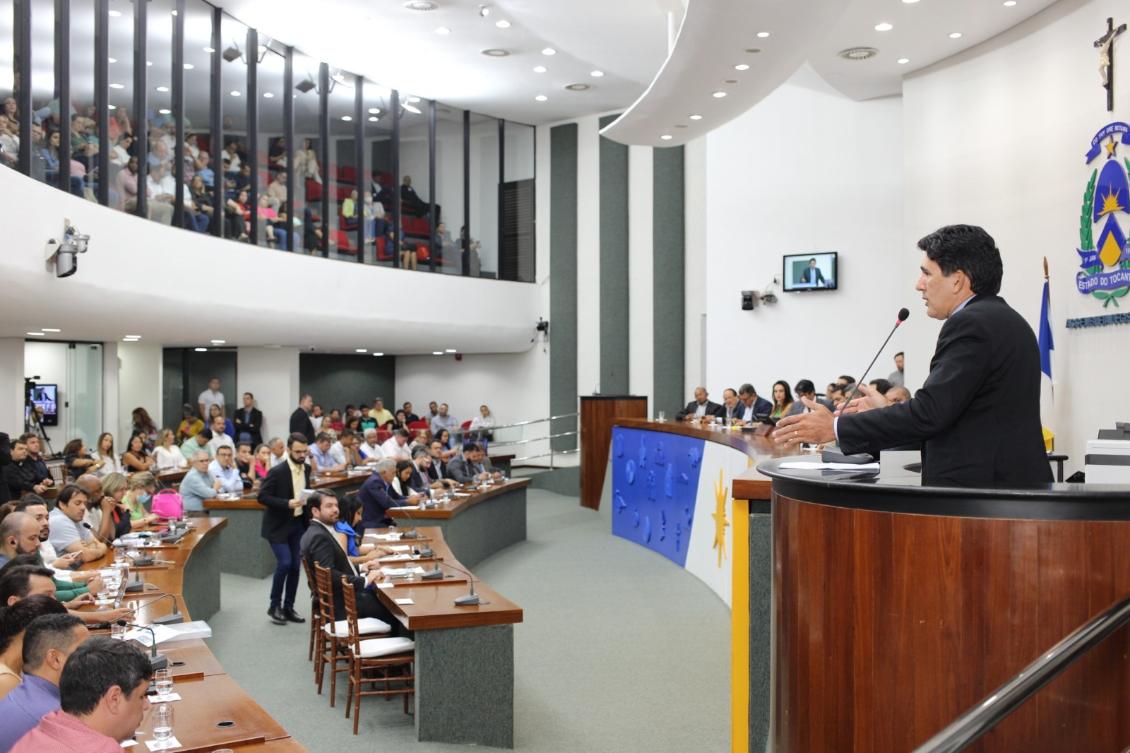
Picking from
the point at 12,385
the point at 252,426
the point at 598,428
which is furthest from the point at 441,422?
the point at 12,385

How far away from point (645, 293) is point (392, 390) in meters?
6.57

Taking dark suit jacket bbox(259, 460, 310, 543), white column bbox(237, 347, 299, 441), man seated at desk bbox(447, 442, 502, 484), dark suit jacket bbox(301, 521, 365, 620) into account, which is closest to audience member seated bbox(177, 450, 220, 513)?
dark suit jacket bbox(259, 460, 310, 543)

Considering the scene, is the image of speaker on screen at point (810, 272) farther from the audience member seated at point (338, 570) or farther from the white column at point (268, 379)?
the white column at point (268, 379)

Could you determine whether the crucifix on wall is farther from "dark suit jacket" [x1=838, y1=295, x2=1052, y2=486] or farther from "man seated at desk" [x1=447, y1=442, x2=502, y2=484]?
"man seated at desk" [x1=447, y1=442, x2=502, y2=484]

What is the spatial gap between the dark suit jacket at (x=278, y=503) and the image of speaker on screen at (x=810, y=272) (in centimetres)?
673

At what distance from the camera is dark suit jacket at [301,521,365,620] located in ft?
21.8

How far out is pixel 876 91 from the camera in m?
11.5

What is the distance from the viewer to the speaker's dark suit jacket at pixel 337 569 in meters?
6.64

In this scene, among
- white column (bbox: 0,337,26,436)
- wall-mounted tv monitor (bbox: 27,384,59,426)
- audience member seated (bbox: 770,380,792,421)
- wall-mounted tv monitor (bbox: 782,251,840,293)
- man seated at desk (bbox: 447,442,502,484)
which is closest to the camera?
audience member seated (bbox: 770,380,792,421)

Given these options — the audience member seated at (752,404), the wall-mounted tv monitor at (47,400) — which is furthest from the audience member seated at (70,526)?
the wall-mounted tv monitor at (47,400)

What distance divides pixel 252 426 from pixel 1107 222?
12314 mm

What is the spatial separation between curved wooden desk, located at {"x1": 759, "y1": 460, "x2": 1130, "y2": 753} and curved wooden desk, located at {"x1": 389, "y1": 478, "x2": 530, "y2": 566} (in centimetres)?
739

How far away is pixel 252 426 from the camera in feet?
52.1

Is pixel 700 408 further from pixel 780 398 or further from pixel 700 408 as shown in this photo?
pixel 780 398
